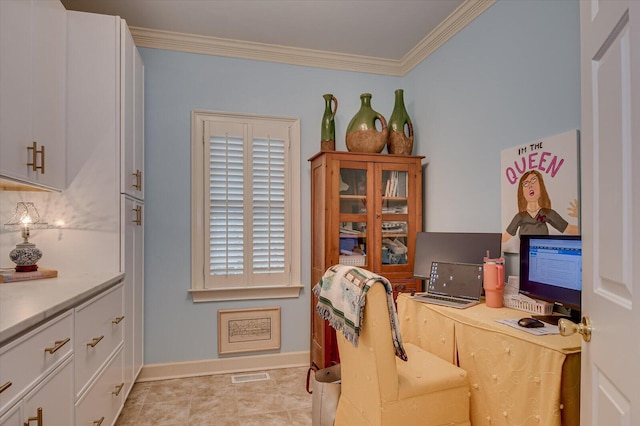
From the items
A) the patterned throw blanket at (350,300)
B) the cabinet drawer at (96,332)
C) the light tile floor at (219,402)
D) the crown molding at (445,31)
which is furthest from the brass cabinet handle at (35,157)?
the crown molding at (445,31)

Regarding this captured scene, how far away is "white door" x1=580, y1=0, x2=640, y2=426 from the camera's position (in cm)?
77

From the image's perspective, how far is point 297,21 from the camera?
3.02 metres

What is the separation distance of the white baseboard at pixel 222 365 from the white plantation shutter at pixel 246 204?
63 cm

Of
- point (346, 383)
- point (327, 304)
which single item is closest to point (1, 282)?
point (327, 304)

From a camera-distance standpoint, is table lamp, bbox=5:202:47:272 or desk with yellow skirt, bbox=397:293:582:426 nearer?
desk with yellow skirt, bbox=397:293:582:426

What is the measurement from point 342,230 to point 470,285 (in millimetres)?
1139

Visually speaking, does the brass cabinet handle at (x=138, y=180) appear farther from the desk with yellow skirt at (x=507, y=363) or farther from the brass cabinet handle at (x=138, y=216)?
the desk with yellow skirt at (x=507, y=363)

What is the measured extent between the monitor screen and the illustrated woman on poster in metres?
0.20

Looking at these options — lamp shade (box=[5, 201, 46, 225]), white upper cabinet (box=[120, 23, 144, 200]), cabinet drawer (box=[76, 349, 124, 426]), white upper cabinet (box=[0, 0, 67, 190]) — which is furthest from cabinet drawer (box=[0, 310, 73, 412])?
white upper cabinet (box=[120, 23, 144, 200])

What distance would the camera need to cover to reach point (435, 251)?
9.39 ft

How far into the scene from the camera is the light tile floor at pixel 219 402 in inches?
99.8

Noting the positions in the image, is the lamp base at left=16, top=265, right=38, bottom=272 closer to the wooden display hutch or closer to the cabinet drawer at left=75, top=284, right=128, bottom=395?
the cabinet drawer at left=75, top=284, right=128, bottom=395

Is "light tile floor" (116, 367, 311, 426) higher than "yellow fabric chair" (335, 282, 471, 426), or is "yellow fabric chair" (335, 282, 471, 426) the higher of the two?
"yellow fabric chair" (335, 282, 471, 426)

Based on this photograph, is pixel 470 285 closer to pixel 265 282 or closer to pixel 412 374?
pixel 412 374
